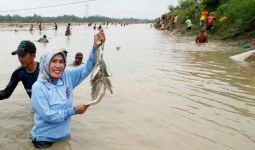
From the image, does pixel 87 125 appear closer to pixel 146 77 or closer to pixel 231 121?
pixel 231 121

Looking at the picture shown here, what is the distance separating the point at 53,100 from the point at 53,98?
0.07 feet

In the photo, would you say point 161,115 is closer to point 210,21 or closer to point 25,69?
point 25,69

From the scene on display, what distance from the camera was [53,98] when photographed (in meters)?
4.09

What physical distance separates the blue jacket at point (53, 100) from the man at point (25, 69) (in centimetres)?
83

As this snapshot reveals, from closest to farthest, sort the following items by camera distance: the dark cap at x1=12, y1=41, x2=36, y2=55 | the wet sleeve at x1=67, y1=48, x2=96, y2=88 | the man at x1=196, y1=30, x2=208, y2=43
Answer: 1. the wet sleeve at x1=67, y1=48, x2=96, y2=88
2. the dark cap at x1=12, y1=41, x2=36, y2=55
3. the man at x1=196, y1=30, x2=208, y2=43

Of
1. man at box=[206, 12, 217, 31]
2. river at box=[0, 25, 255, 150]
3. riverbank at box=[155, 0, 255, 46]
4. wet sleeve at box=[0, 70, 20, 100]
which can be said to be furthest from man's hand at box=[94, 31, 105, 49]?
man at box=[206, 12, 217, 31]

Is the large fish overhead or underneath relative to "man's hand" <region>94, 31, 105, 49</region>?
underneath

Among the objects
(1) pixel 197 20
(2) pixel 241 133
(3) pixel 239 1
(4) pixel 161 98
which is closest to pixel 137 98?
(4) pixel 161 98

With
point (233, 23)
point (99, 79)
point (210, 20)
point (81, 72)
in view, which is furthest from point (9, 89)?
point (210, 20)

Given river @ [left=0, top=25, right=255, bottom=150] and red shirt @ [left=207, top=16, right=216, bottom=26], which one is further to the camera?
red shirt @ [left=207, top=16, right=216, bottom=26]

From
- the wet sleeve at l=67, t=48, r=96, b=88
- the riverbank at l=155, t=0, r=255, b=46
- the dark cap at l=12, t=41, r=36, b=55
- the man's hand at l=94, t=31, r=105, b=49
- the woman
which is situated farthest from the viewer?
the riverbank at l=155, t=0, r=255, b=46

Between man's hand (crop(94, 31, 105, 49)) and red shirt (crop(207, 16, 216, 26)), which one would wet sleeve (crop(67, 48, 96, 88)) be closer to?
man's hand (crop(94, 31, 105, 49))

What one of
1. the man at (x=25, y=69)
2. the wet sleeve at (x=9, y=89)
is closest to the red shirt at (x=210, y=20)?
the man at (x=25, y=69)

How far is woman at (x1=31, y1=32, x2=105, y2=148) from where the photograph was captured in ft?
13.0
